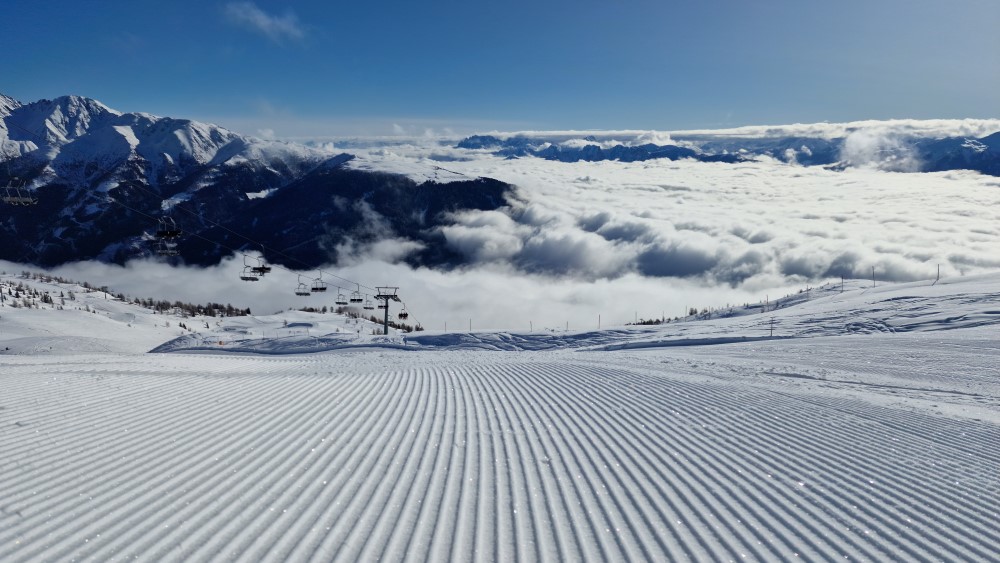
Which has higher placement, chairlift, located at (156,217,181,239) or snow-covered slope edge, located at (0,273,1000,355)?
chairlift, located at (156,217,181,239)

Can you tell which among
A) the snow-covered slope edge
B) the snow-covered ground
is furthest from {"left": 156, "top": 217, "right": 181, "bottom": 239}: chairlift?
the snow-covered slope edge

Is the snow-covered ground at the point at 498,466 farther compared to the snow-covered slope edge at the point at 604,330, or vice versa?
the snow-covered slope edge at the point at 604,330

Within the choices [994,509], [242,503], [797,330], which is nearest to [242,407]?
[242,503]

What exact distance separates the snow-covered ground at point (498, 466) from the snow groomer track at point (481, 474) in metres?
0.04

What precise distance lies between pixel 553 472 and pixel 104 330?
194 feet

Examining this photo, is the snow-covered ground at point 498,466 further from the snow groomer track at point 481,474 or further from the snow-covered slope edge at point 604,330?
the snow-covered slope edge at point 604,330

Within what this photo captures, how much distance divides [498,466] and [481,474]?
505 mm

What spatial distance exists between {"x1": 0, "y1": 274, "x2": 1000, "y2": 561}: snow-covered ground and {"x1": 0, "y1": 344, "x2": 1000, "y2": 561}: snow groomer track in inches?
1.6

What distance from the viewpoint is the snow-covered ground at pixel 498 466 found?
6.25 m

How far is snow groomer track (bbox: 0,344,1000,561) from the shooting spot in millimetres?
6199

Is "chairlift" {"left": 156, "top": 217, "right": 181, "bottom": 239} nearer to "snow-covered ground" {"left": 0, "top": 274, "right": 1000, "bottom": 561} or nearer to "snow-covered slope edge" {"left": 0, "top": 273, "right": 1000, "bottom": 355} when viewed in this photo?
"snow-covered ground" {"left": 0, "top": 274, "right": 1000, "bottom": 561}

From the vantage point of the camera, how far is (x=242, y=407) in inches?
500

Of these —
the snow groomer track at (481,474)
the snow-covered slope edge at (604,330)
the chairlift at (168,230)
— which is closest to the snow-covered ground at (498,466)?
the snow groomer track at (481,474)

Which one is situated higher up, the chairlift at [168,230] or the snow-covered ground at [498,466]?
the chairlift at [168,230]
